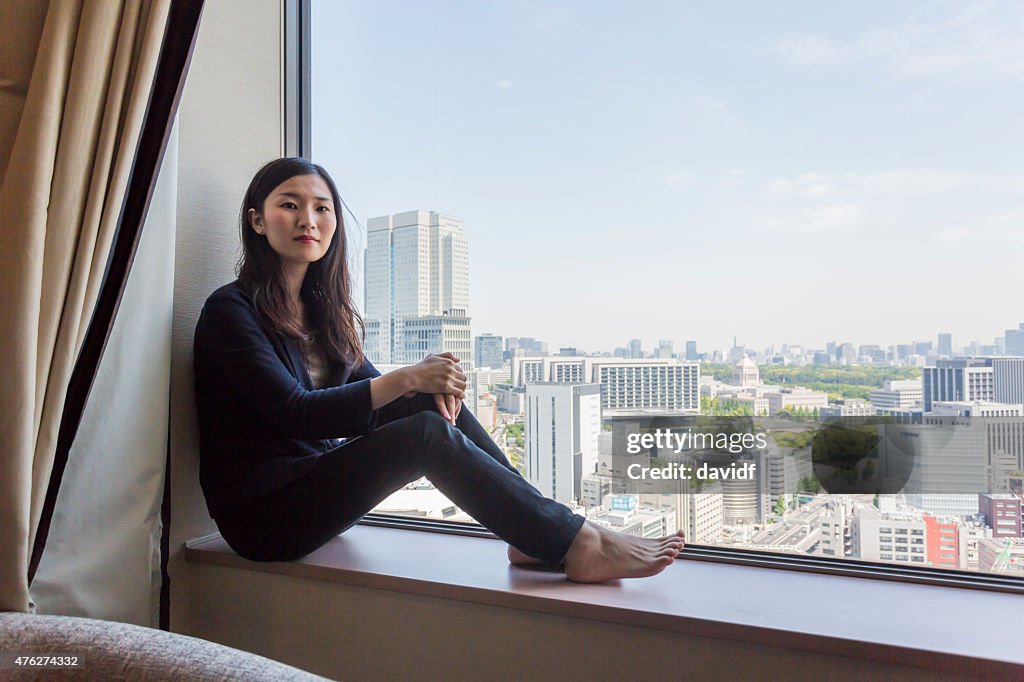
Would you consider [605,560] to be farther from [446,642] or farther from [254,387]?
[254,387]

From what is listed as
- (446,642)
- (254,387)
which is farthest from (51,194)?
(446,642)

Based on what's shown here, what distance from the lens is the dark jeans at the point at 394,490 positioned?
1213 mm

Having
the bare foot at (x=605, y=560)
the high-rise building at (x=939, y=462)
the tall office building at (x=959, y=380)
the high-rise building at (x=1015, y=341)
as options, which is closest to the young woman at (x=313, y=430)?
the bare foot at (x=605, y=560)

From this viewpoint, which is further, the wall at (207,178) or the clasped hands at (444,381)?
the wall at (207,178)

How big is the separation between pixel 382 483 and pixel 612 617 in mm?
511

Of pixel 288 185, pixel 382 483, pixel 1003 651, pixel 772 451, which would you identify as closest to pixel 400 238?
pixel 288 185

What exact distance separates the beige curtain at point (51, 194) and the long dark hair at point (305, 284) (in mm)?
346

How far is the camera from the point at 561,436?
155 cm

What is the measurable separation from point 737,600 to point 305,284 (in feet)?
3.83

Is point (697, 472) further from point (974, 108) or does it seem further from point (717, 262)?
point (974, 108)

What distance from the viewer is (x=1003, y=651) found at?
2.99 ft

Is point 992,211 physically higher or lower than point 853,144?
lower


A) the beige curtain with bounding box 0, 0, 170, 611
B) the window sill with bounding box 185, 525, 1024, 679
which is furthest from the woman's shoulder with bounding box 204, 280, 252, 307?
the window sill with bounding box 185, 525, 1024, 679
